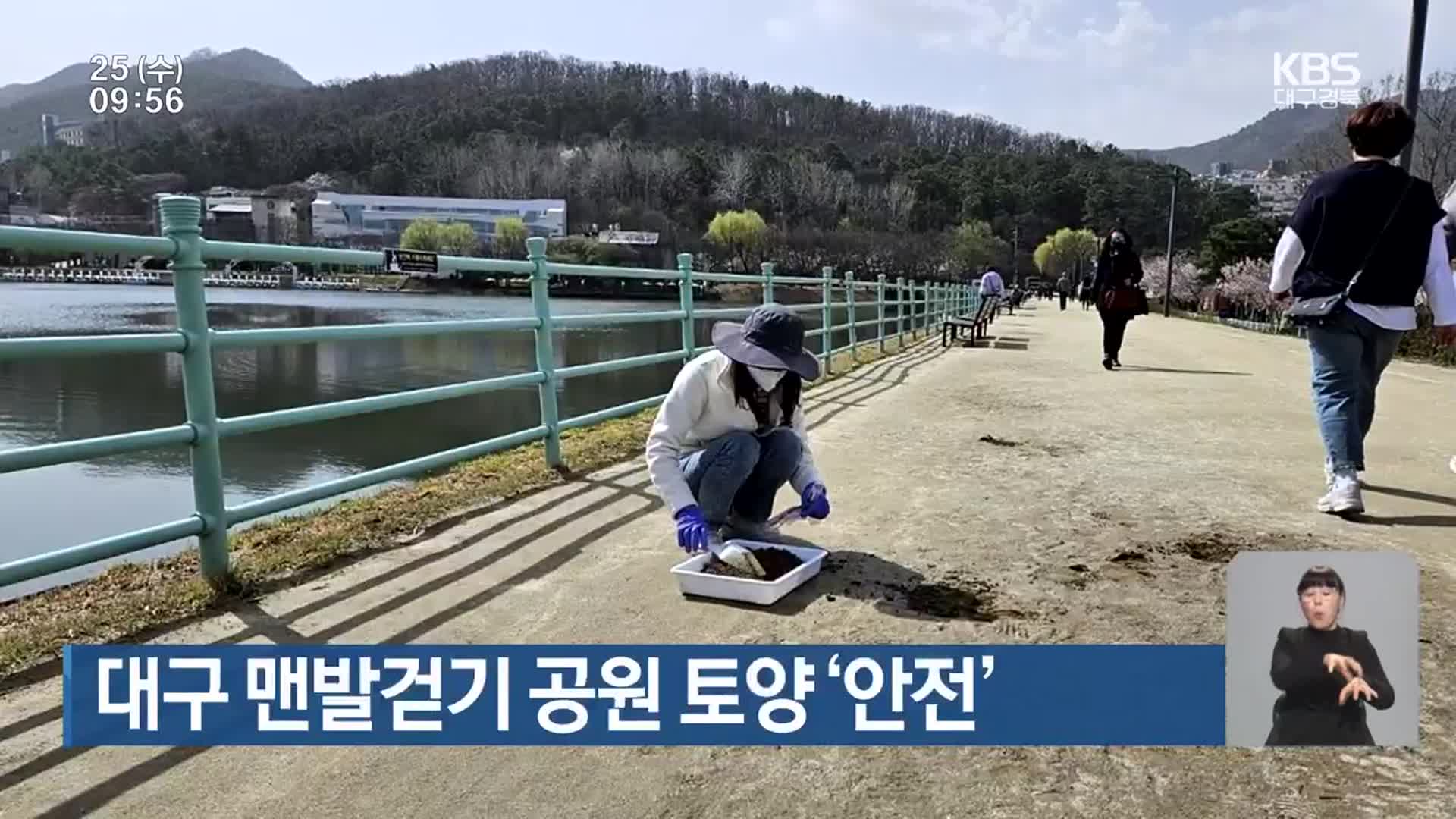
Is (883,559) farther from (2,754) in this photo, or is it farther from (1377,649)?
(2,754)

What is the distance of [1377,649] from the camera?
1.92m

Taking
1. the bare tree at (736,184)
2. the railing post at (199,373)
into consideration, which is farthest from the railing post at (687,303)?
the bare tree at (736,184)

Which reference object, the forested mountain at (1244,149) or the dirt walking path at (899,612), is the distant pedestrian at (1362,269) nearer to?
the dirt walking path at (899,612)

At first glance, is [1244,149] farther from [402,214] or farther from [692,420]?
[692,420]

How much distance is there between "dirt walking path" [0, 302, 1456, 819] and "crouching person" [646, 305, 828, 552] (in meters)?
0.24

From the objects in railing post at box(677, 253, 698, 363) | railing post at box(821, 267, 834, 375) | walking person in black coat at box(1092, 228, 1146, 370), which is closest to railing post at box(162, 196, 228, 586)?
railing post at box(677, 253, 698, 363)

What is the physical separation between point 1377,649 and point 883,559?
Answer: 126cm

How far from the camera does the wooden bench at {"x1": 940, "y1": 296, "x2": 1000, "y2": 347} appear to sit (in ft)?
45.6

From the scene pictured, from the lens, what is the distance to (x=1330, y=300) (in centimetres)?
331

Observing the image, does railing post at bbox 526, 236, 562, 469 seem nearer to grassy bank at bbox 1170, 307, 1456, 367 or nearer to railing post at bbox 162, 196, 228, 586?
railing post at bbox 162, 196, 228, 586

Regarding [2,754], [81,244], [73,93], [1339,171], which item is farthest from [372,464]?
[73,93]

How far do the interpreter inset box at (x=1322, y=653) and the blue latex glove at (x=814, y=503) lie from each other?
105 cm

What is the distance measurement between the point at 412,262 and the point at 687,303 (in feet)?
7.70

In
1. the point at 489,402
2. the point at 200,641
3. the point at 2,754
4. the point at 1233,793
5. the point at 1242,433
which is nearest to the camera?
the point at 1233,793
